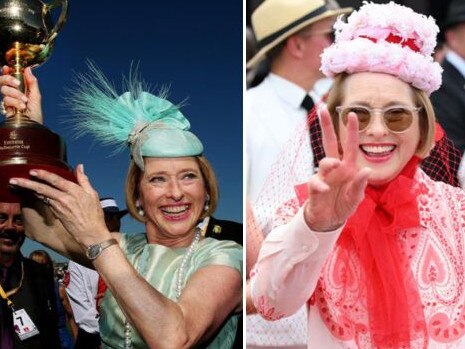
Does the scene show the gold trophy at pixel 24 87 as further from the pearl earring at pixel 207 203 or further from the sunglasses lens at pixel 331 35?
the sunglasses lens at pixel 331 35

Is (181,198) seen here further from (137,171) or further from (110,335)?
(110,335)

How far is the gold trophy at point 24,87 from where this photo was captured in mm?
1660

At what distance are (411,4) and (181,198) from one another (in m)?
0.72

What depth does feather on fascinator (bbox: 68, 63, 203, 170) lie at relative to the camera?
1774mm

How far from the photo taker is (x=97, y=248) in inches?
61.3

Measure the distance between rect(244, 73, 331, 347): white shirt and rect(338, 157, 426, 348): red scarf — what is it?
23 centimetres

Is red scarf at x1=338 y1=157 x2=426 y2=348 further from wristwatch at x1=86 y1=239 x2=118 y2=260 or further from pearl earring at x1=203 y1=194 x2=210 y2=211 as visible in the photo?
wristwatch at x1=86 y1=239 x2=118 y2=260

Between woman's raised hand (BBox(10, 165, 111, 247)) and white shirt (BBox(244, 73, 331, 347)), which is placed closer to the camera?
woman's raised hand (BBox(10, 165, 111, 247))

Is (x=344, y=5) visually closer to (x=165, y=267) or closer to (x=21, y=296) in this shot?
(x=165, y=267)

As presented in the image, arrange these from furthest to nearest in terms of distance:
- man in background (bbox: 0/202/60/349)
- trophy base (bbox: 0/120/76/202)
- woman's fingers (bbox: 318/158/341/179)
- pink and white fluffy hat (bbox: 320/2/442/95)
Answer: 1. man in background (bbox: 0/202/60/349)
2. trophy base (bbox: 0/120/76/202)
3. pink and white fluffy hat (bbox: 320/2/442/95)
4. woman's fingers (bbox: 318/158/341/179)

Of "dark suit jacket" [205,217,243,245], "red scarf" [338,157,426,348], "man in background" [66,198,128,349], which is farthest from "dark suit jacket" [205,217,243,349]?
"red scarf" [338,157,426,348]

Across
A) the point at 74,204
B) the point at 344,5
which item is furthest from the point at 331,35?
the point at 74,204

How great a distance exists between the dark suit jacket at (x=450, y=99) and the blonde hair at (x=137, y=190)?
566mm

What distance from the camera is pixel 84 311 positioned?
5.93 ft
